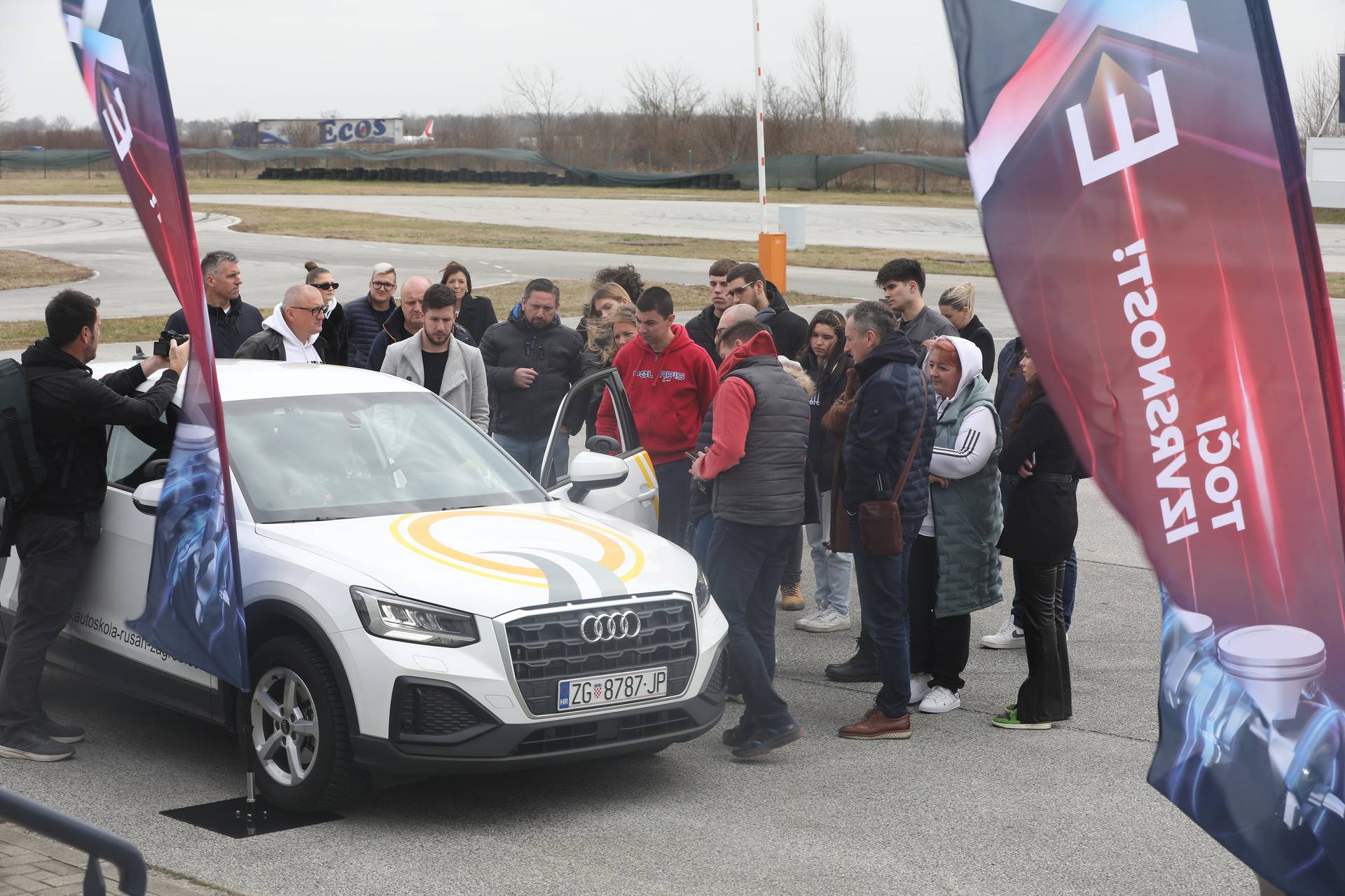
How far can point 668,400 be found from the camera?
8172mm

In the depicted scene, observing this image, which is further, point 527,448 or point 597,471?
point 527,448

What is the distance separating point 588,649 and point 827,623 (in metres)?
3.35

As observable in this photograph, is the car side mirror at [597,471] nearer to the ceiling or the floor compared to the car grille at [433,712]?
nearer to the ceiling

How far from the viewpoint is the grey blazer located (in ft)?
30.1

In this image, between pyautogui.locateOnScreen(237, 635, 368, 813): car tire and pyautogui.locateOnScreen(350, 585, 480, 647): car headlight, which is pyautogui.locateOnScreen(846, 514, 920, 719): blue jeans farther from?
pyautogui.locateOnScreen(237, 635, 368, 813): car tire

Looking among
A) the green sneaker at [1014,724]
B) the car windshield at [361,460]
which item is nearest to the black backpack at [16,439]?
the car windshield at [361,460]

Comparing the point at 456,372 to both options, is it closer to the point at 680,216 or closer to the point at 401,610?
the point at 401,610

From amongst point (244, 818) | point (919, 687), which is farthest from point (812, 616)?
point (244, 818)

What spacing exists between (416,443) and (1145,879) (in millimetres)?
3724

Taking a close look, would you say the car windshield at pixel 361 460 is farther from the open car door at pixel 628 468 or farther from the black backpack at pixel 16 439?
the black backpack at pixel 16 439

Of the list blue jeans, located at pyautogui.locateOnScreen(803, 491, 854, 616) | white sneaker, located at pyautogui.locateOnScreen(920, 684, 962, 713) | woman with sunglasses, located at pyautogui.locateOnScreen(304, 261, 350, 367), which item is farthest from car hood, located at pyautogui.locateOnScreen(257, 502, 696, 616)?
woman with sunglasses, located at pyautogui.locateOnScreen(304, 261, 350, 367)

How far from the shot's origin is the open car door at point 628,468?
7.72 metres

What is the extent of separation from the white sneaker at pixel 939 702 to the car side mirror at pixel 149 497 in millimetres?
3682

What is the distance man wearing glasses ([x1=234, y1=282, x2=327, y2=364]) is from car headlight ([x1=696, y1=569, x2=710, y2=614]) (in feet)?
11.8
